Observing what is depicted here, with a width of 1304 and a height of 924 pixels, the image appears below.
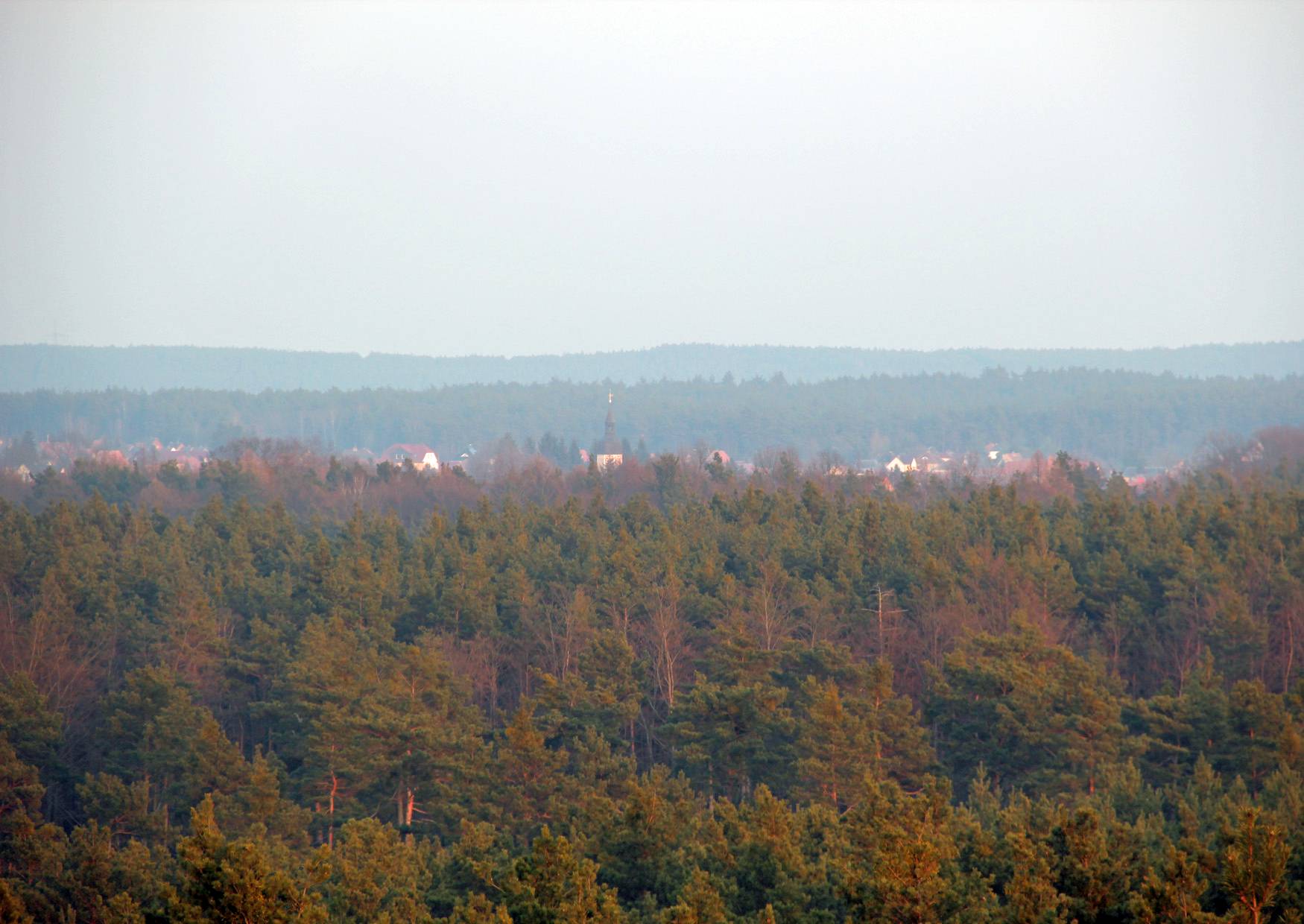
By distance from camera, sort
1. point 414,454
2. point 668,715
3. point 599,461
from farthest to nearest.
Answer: point 414,454, point 599,461, point 668,715

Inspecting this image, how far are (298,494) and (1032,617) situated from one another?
186 ft

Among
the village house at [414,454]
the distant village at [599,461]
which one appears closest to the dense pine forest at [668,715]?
the distant village at [599,461]

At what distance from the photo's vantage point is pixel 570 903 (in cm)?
1538

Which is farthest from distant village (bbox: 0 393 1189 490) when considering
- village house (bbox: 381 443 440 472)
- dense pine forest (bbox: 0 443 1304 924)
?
dense pine forest (bbox: 0 443 1304 924)

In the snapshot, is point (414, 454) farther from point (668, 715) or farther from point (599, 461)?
point (668, 715)

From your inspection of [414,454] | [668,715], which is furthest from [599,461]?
[668,715]

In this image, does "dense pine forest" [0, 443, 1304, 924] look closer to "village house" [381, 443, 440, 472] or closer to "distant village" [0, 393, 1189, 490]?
"distant village" [0, 393, 1189, 490]

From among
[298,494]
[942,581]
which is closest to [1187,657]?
[942,581]

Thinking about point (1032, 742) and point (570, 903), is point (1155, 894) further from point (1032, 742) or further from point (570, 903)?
point (1032, 742)

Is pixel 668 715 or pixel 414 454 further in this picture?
pixel 414 454

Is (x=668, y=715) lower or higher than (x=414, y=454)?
higher

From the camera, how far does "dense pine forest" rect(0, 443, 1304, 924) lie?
17.3 m

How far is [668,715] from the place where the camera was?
35.8m

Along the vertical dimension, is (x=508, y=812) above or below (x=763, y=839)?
below
